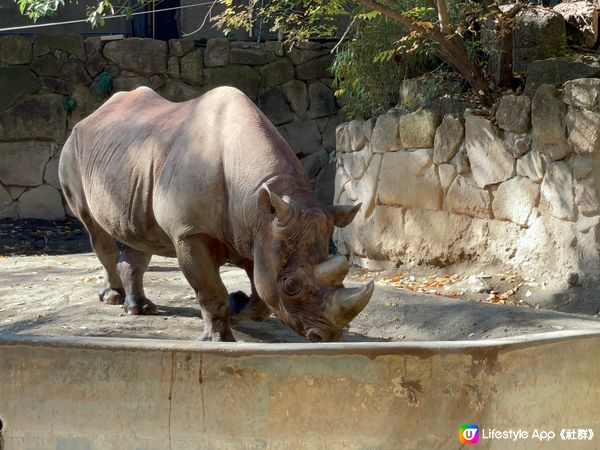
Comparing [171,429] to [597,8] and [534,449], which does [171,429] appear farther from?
[597,8]

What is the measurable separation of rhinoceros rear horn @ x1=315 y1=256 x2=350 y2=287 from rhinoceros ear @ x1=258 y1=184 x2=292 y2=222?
0.33 m

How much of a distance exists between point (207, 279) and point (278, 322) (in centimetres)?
131

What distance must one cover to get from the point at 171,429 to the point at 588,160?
4.63 m

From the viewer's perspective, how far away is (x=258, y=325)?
279 inches

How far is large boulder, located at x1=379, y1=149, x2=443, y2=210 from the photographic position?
919 cm

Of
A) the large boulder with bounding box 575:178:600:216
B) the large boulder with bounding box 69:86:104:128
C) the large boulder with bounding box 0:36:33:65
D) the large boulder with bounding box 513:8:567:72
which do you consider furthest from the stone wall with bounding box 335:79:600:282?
the large boulder with bounding box 0:36:33:65

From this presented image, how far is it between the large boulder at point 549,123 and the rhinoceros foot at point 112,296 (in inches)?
136

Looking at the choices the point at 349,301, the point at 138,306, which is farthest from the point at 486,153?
the point at 349,301

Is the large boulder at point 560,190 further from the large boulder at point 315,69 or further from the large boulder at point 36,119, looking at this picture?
the large boulder at point 36,119

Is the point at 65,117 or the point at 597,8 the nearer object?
the point at 597,8

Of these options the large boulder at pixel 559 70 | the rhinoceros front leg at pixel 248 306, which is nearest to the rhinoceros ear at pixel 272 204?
the rhinoceros front leg at pixel 248 306

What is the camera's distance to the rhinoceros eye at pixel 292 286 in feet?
17.4

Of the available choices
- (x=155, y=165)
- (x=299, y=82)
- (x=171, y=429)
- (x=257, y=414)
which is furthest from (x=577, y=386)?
(x=299, y=82)

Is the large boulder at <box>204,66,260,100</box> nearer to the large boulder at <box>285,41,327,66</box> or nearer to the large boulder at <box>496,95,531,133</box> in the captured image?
the large boulder at <box>285,41,327,66</box>
